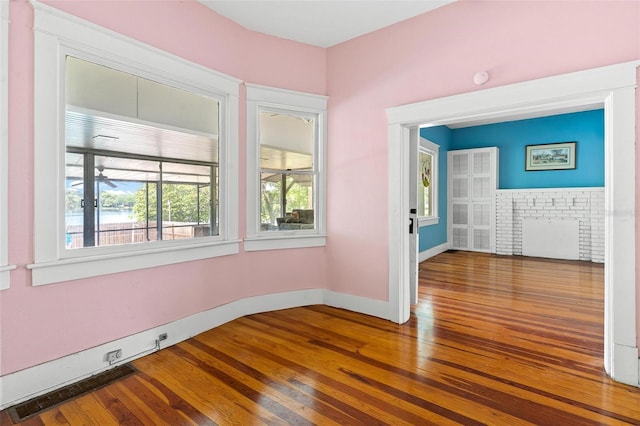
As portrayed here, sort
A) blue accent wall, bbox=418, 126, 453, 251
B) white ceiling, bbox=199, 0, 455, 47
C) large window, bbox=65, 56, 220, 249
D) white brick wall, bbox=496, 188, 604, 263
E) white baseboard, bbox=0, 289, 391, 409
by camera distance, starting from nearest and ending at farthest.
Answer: white baseboard, bbox=0, 289, 391, 409, large window, bbox=65, 56, 220, 249, white ceiling, bbox=199, 0, 455, 47, white brick wall, bbox=496, 188, 604, 263, blue accent wall, bbox=418, 126, 453, 251

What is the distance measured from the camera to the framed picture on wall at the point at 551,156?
6664 mm

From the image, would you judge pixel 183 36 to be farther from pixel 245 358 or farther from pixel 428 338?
pixel 428 338

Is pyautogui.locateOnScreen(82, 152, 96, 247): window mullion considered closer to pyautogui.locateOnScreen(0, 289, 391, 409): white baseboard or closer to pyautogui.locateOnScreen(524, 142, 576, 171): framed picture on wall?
pyautogui.locateOnScreen(0, 289, 391, 409): white baseboard

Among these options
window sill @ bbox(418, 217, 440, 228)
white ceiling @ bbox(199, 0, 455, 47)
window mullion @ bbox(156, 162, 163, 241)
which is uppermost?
white ceiling @ bbox(199, 0, 455, 47)

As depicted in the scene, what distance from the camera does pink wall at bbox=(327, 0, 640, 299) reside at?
90.9 inches

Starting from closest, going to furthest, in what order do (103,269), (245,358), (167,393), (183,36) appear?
(167,393)
(103,269)
(245,358)
(183,36)

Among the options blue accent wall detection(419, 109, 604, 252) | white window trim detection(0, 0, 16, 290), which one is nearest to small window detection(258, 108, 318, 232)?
white window trim detection(0, 0, 16, 290)

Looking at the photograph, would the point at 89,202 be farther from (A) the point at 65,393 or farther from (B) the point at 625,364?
(B) the point at 625,364

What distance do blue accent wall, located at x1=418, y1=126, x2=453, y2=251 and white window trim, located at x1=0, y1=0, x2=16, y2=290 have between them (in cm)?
603

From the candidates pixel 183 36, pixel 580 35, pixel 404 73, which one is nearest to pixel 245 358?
pixel 183 36

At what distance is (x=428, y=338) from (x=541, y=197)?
548 cm

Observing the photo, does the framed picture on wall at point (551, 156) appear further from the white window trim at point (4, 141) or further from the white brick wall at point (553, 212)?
the white window trim at point (4, 141)

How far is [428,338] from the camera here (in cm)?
290

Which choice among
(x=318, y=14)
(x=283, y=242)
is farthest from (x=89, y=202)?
(x=318, y=14)
